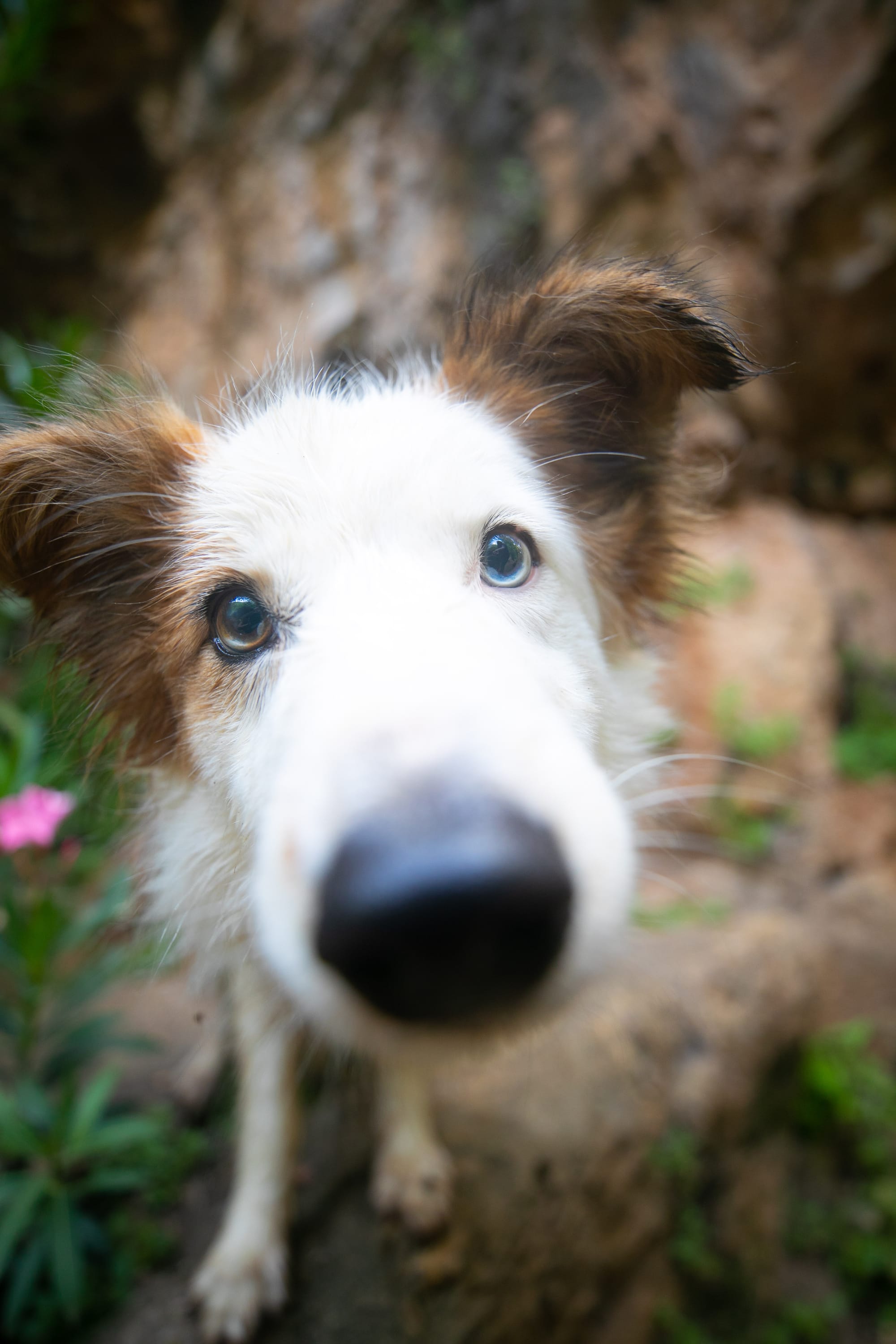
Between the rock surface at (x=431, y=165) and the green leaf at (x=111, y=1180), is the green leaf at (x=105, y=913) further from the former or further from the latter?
the rock surface at (x=431, y=165)

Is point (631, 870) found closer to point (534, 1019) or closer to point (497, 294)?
point (534, 1019)

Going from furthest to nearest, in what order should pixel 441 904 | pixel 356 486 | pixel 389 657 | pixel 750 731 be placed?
pixel 750 731 < pixel 356 486 < pixel 389 657 < pixel 441 904

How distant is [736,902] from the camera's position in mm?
3889

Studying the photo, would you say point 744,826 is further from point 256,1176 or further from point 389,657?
point 389,657

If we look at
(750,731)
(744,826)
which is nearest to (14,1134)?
(744,826)

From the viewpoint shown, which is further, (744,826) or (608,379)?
(744,826)

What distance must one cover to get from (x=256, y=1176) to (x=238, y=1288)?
24cm

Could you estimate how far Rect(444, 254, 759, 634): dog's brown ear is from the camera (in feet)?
5.24

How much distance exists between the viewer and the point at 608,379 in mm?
1810

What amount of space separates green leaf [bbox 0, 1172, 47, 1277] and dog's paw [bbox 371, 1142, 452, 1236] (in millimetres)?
935

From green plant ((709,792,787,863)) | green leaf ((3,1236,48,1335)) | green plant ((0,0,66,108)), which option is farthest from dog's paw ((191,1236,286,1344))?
green plant ((0,0,66,108))

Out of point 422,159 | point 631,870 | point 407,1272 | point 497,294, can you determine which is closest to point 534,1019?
point 631,870

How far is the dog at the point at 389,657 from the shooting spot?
34.4 inches

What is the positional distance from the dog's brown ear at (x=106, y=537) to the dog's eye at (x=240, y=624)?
264 mm
